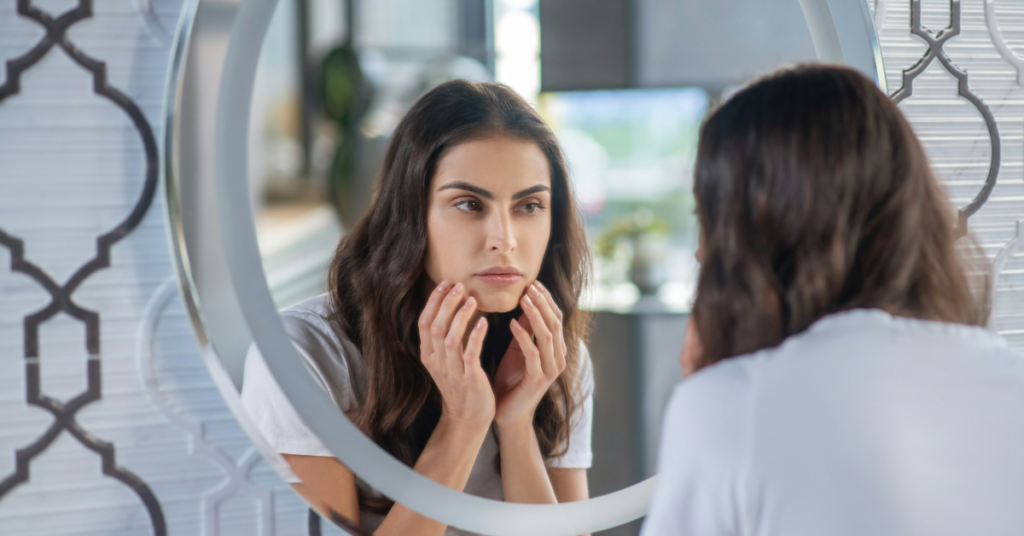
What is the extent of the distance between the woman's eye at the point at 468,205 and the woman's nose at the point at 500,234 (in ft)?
0.04

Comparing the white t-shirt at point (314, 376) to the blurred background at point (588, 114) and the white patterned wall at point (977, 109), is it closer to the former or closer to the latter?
the blurred background at point (588, 114)

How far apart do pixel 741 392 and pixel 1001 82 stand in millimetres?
483

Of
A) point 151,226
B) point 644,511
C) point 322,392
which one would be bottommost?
point 644,511

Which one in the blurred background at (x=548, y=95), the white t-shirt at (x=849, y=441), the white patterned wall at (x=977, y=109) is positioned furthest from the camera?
the white patterned wall at (x=977, y=109)

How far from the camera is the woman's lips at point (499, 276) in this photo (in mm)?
441

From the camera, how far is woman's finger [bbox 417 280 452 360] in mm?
438

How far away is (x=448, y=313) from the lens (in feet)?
1.44

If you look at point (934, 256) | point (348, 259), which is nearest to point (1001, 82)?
point (934, 256)

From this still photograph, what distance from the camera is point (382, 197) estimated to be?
42 centimetres

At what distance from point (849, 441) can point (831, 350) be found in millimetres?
42

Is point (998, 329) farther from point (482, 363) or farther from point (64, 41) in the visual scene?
point (64, 41)

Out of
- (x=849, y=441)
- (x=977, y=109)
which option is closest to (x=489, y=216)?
(x=849, y=441)

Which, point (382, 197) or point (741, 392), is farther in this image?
point (382, 197)

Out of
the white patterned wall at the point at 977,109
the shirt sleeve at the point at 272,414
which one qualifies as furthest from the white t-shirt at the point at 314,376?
the white patterned wall at the point at 977,109
